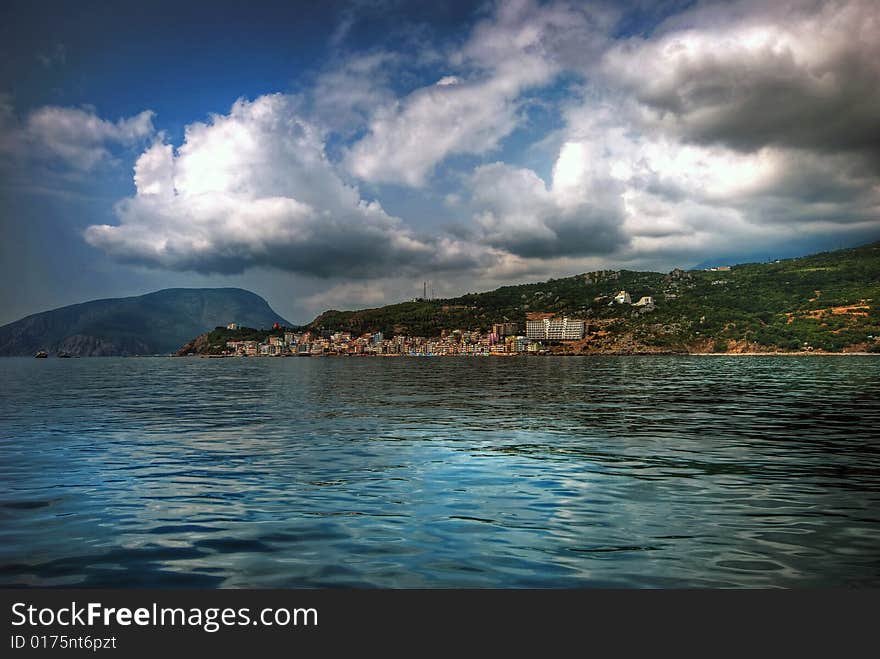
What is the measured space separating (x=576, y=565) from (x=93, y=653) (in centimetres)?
797

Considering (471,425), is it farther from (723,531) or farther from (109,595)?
(109,595)

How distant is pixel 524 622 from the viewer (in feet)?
29.1

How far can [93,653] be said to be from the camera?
818cm

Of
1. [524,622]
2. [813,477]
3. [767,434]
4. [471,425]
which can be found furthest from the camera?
[471,425]

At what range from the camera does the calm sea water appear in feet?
36.3

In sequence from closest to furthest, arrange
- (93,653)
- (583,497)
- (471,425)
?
(93,653) → (583,497) → (471,425)

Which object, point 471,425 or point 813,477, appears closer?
point 813,477

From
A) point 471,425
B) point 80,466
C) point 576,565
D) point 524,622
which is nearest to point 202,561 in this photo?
point 524,622

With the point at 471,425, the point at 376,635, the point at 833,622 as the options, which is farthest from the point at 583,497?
the point at 471,425

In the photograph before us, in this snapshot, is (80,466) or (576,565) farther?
(80,466)

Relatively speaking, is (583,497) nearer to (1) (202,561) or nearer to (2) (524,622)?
(2) (524,622)

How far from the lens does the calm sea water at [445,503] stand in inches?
436

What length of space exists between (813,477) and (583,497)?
28.8 feet

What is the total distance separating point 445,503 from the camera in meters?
16.5
